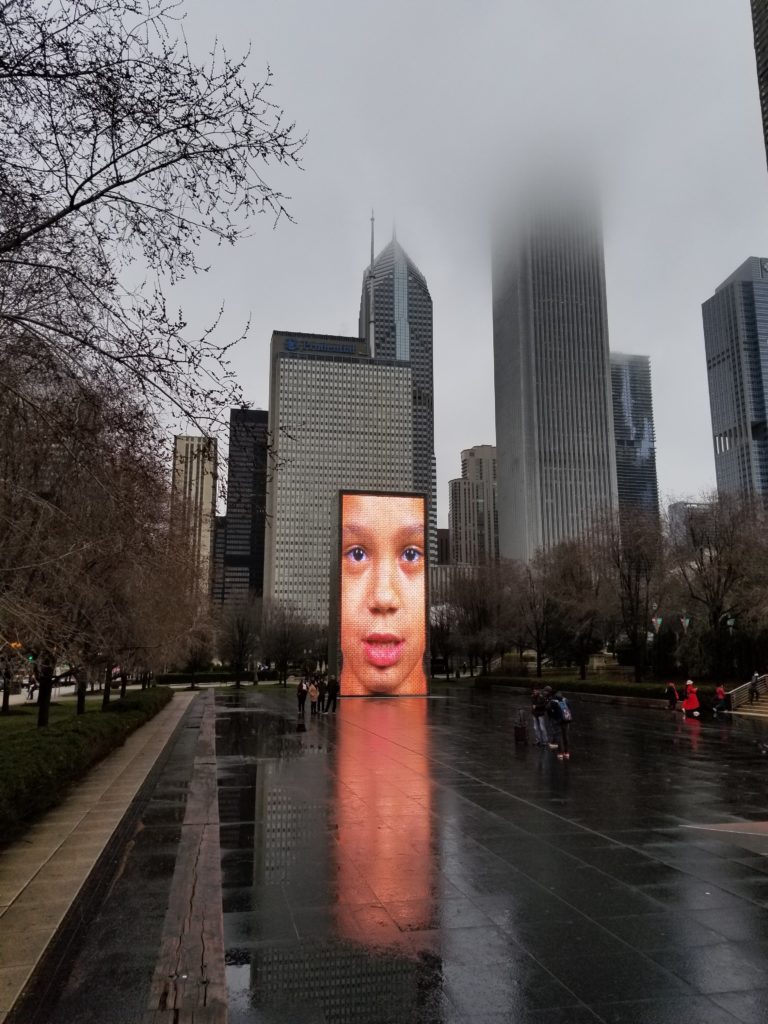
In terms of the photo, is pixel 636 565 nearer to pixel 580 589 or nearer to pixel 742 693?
pixel 580 589

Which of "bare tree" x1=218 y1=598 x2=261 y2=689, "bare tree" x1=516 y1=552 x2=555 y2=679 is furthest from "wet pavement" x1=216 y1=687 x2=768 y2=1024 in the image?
"bare tree" x1=218 y1=598 x2=261 y2=689

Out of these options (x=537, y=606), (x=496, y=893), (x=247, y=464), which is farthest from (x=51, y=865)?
(x=537, y=606)

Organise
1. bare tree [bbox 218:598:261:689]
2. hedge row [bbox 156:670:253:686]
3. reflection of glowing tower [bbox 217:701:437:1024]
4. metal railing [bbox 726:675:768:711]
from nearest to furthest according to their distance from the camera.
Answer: reflection of glowing tower [bbox 217:701:437:1024] → metal railing [bbox 726:675:768:711] → bare tree [bbox 218:598:261:689] → hedge row [bbox 156:670:253:686]

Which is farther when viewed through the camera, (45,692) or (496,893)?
(45,692)

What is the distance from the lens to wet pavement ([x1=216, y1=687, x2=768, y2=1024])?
462 cm

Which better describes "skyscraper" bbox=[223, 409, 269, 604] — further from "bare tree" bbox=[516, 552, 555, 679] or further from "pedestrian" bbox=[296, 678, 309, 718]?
"bare tree" bbox=[516, 552, 555, 679]

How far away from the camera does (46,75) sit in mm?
5375

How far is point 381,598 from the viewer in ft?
149

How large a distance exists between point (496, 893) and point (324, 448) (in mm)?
134585

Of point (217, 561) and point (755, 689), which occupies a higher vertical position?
point (217, 561)

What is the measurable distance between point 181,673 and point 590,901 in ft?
253

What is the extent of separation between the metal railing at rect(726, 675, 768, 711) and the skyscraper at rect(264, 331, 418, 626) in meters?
53.6

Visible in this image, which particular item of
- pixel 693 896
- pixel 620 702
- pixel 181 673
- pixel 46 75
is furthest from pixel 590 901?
pixel 181 673

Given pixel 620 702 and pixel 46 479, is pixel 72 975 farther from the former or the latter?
pixel 620 702
